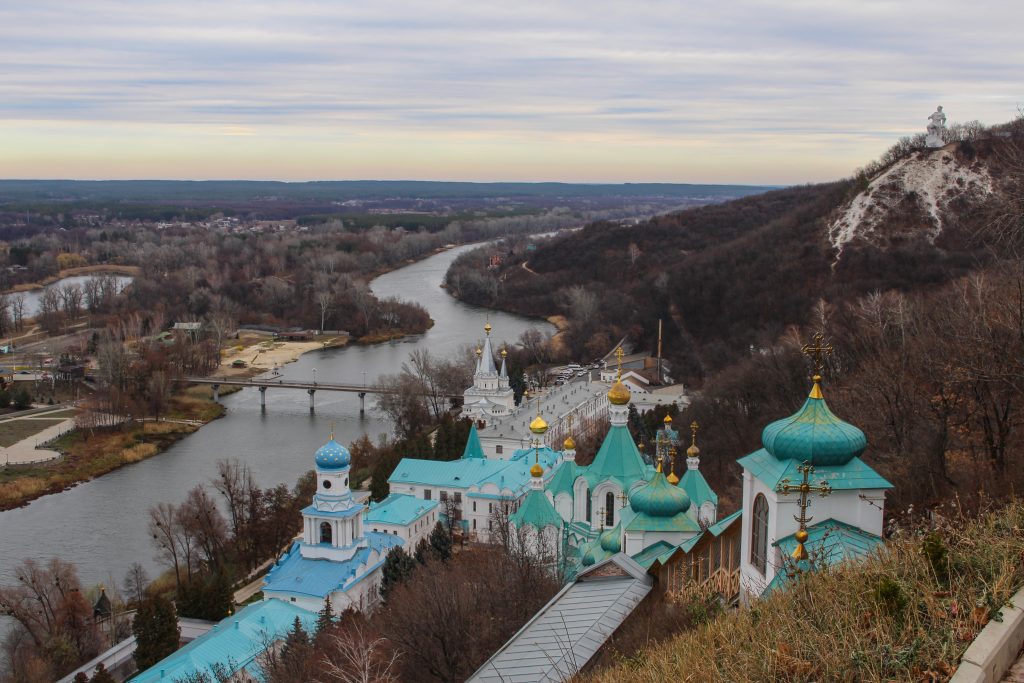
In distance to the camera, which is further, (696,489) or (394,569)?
(394,569)

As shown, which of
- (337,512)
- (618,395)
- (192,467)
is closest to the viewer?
(618,395)

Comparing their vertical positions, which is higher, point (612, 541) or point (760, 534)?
point (760, 534)

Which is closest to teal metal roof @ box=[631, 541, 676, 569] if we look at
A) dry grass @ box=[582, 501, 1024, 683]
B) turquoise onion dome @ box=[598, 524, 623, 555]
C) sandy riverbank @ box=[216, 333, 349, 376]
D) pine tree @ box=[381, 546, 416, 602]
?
turquoise onion dome @ box=[598, 524, 623, 555]

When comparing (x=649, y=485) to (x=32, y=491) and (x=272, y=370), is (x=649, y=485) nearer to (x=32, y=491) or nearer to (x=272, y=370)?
(x=32, y=491)

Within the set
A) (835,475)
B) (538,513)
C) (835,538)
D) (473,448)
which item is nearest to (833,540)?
(835,538)

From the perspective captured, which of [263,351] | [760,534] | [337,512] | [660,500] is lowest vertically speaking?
[263,351]

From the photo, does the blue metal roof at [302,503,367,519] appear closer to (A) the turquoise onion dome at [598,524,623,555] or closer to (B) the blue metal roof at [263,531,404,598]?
(B) the blue metal roof at [263,531,404,598]

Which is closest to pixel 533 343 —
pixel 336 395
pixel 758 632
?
pixel 336 395

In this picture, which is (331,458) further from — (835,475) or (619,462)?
(835,475)
